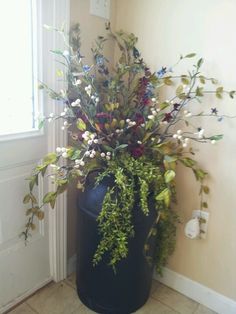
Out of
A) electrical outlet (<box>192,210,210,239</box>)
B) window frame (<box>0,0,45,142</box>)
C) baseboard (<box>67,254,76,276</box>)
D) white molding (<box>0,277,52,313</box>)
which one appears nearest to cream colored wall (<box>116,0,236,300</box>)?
electrical outlet (<box>192,210,210,239</box>)

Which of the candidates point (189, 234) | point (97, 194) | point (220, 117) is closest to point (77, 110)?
point (97, 194)

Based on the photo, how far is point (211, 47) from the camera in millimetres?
1180

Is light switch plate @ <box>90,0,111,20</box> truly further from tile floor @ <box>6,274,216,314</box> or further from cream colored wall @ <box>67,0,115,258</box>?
tile floor @ <box>6,274,216,314</box>

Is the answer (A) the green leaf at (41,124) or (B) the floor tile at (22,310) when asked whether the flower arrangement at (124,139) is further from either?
(B) the floor tile at (22,310)

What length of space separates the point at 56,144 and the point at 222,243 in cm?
99

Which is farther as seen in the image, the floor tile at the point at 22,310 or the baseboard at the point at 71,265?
the baseboard at the point at 71,265

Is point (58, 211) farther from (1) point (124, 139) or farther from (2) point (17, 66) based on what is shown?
(2) point (17, 66)

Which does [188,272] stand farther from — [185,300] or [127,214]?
[127,214]

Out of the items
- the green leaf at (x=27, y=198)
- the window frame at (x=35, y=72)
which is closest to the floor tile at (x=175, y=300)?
the green leaf at (x=27, y=198)

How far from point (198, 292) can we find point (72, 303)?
0.70 metres

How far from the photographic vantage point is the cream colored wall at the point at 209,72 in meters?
1.16

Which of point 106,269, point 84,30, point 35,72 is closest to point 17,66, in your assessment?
point 35,72

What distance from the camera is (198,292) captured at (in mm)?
1431

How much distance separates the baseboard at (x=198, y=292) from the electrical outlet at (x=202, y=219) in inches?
12.1
